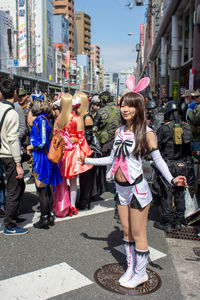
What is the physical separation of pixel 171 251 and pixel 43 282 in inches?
63.3

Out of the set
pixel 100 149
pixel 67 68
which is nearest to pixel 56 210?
pixel 100 149

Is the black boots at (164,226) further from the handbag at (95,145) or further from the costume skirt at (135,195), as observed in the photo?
the costume skirt at (135,195)

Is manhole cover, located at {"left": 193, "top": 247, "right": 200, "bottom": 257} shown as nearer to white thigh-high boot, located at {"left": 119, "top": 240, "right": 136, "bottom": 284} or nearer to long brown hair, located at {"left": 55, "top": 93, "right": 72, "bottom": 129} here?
white thigh-high boot, located at {"left": 119, "top": 240, "right": 136, "bottom": 284}

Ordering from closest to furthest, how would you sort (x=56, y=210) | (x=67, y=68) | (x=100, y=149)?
1. (x=56, y=210)
2. (x=100, y=149)
3. (x=67, y=68)

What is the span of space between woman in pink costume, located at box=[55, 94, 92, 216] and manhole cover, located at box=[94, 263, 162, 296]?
183 centimetres

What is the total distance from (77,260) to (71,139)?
1.98 metres

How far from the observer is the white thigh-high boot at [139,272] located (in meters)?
2.87

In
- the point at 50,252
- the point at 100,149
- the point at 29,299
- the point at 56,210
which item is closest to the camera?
the point at 29,299

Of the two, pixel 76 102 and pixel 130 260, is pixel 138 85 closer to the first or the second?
pixel 130 260

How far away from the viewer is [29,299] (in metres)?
2.77

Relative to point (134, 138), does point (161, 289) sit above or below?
below

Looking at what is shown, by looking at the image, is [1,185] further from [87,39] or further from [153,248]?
[87,39]

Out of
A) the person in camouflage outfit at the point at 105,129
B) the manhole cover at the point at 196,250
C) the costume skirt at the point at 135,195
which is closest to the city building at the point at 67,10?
the person in camouflage outfit at the point at 105,129

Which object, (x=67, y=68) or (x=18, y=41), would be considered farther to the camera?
(x=67, y=68)
